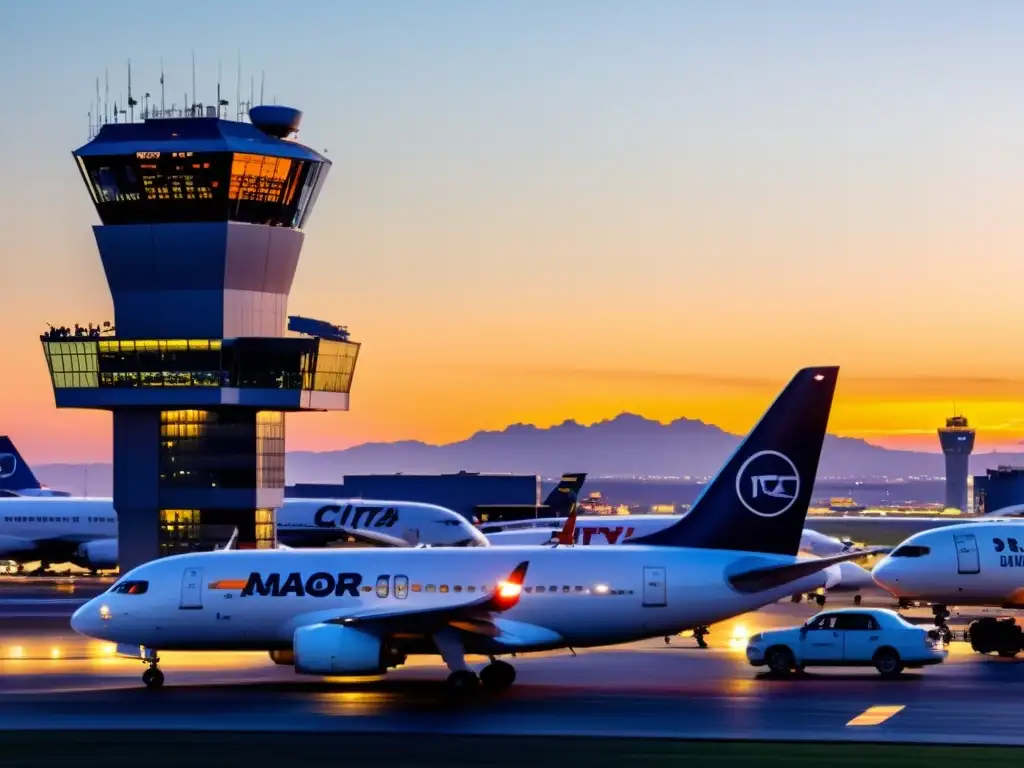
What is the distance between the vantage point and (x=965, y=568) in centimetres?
5038

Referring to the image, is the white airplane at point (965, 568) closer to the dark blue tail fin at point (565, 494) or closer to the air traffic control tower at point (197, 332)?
the air traffic control tower at point (197, 332)

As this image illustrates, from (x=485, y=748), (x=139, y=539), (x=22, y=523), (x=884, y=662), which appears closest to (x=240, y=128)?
(x=139, y=539)

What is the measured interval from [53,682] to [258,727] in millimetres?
11143

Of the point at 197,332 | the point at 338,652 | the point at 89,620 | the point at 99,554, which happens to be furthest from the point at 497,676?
the point at 99,554

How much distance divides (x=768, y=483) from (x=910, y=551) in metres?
12.3

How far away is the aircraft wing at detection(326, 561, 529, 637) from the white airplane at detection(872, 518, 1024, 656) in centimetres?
1705

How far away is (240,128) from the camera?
82.5 metres

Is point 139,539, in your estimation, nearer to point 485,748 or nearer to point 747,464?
point 747,464

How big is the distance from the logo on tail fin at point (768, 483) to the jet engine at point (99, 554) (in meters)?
62.4

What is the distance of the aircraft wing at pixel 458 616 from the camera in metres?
37.5

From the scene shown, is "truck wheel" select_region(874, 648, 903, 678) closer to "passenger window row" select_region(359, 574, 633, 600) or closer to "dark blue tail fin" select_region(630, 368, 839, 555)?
"dark blue tail fin" select_region(630, 368, 839, 555)

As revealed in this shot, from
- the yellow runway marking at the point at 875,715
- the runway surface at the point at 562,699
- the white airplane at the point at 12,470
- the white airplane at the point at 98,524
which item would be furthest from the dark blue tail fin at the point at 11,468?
the yellow runway marking at the point at 875,715

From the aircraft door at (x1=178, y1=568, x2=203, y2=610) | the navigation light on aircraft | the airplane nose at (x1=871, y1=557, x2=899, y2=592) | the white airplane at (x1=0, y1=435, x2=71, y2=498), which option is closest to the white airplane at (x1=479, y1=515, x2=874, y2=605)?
the airplane nose at (x1=871, y1=557, x2=899, y2=592)

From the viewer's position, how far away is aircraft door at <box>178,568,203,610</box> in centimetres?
4094
